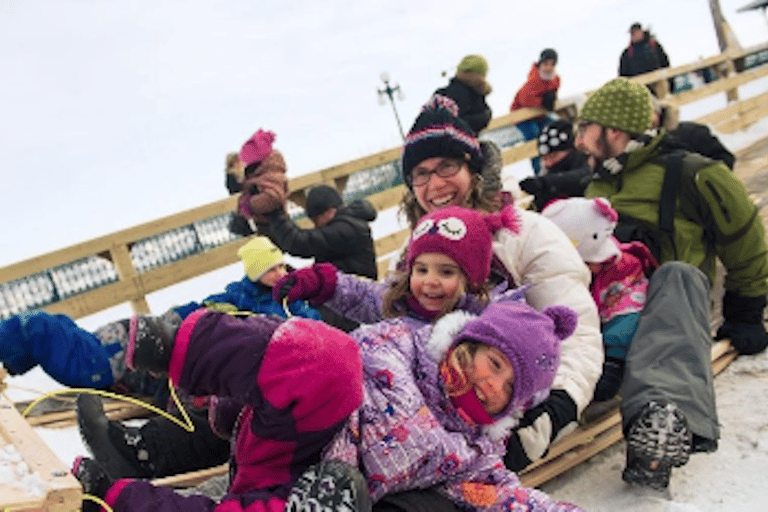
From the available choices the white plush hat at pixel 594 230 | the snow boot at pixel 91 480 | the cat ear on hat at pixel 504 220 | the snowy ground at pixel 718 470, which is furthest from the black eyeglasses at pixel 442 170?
the snow boot at pixel 91 480

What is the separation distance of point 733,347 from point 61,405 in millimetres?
3037

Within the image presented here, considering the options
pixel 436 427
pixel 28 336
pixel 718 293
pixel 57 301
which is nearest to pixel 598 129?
pixel 718 293

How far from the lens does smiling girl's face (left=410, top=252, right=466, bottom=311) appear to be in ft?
6.29

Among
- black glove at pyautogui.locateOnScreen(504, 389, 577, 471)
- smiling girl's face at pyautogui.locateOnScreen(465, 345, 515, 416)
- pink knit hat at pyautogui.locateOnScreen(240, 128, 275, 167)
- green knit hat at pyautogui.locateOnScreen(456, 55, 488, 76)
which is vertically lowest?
black glove at pyautogui.locateOnScreen(504, 389, 577, 471)

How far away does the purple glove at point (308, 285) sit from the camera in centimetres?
219

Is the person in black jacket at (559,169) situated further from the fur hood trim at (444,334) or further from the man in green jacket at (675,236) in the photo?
the fur hood trim at (444,334)

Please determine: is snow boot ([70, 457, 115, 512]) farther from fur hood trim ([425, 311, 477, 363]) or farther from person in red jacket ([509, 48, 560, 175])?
person in red jacket ([509, 48, 560, 175])

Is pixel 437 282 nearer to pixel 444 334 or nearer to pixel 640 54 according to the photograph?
pixel 444 334

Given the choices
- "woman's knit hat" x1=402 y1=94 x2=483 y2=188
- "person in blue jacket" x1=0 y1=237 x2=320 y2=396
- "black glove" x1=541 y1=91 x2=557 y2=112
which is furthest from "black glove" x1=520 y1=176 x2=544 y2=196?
"black glove" x1=541 y1=91 x2=557 y2=112

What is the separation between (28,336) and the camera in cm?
198

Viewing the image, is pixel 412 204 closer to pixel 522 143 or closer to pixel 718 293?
pixel 718 293

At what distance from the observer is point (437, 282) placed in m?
Answer: 1.92

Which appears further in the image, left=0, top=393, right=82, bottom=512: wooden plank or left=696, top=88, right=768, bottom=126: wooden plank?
left=696, top=88, right=768, bottom=126: wooden plank

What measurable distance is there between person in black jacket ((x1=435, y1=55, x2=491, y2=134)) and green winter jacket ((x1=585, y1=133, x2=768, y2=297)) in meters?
2.25
